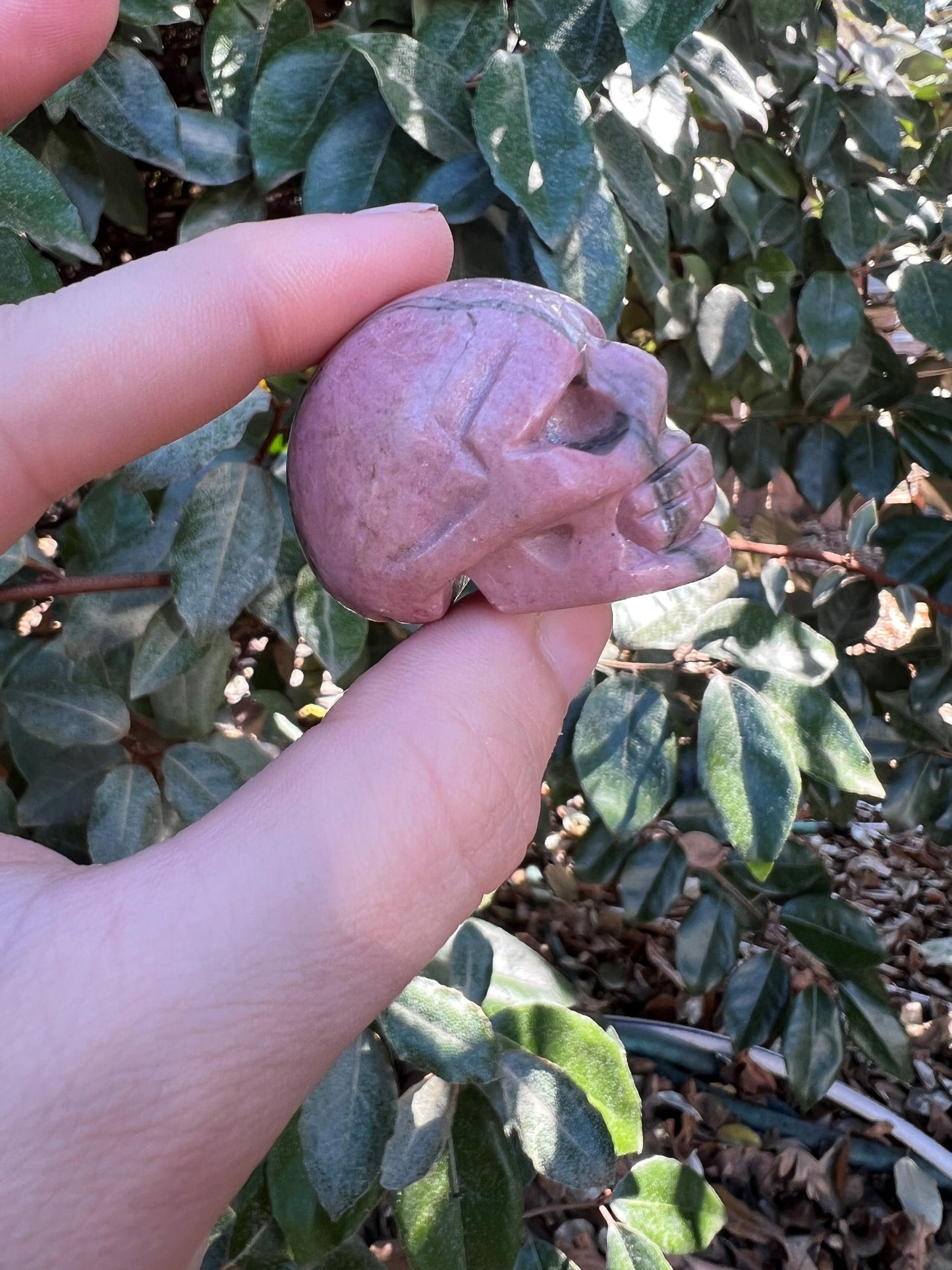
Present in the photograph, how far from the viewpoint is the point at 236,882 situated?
540mm

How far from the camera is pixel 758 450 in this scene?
1.32 metres

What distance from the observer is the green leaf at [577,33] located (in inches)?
30.8

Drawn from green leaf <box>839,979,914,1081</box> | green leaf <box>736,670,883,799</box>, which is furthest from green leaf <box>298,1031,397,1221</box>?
green leaf <box>839,979,914,1081</box>

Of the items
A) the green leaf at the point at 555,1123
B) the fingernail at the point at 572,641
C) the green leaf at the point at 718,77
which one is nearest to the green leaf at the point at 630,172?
the green leaf at the point at 718,77

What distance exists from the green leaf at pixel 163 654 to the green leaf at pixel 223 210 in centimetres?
34

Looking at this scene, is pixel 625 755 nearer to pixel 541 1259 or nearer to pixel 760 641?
pixel 760 641

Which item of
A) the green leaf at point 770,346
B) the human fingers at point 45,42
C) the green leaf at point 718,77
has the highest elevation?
the human fingers at point 45,42

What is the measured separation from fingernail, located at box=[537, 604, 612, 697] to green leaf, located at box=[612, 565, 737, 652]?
14 cm

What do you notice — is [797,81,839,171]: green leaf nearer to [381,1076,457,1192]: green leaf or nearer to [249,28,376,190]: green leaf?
[249,28,376,190]: green leaf

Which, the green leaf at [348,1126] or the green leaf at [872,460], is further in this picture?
the green leaf at [872,460]

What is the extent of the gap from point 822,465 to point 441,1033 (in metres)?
0.88

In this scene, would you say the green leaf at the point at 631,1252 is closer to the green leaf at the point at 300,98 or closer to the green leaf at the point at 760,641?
the green leaf at the point at 760,641

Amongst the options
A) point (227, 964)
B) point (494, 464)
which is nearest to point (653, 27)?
point (494, 464)

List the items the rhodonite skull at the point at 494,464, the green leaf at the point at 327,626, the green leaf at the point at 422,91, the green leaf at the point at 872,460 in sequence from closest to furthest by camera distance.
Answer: the rhodonite skull at the point at 494,464 → the green leaf at the point at 422,91 → the green leaf at the point at 327,626 → the green leaf at the point at 872,460
